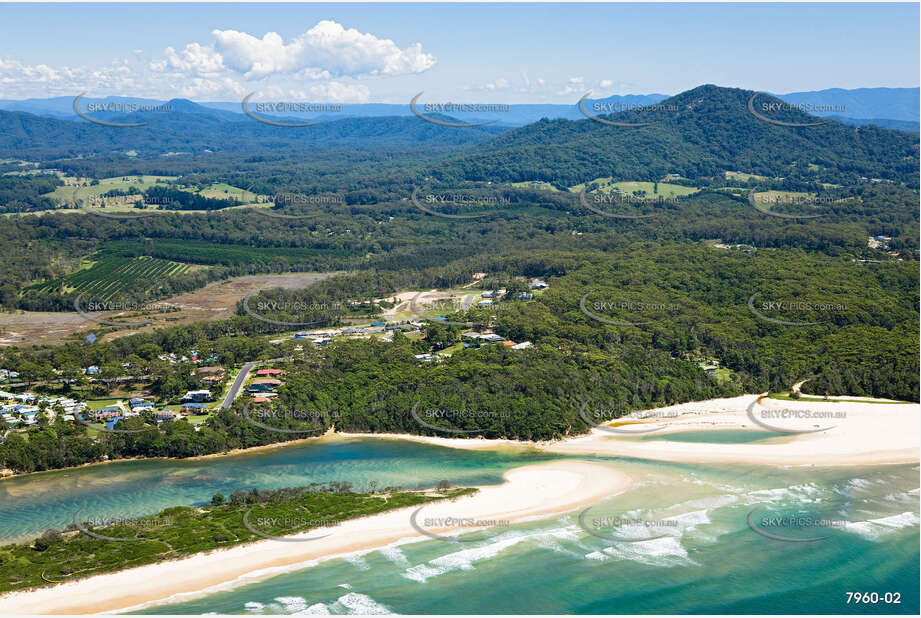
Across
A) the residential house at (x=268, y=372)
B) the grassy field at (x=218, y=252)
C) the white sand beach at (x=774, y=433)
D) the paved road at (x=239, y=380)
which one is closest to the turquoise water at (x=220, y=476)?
the white sand beach at (x=774, y=433)

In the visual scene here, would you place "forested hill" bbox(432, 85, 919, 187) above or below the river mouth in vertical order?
above

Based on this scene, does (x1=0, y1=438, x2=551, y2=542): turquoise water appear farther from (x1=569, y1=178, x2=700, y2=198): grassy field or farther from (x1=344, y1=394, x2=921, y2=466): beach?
(x1=569, y1=178, x2=700, y2=198): grassy field

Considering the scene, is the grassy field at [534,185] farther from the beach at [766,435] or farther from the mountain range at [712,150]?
the beach at [766,435]

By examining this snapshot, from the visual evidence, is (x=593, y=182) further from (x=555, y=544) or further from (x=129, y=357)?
(x=555, y=544)

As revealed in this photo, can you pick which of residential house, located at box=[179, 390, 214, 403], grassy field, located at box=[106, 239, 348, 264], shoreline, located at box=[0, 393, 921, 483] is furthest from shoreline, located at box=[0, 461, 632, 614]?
grassy field, located at box=[106, 239, 348, 264]

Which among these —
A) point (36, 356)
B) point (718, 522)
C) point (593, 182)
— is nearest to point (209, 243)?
point (36, 356)

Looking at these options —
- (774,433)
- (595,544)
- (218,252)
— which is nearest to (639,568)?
(595,544)

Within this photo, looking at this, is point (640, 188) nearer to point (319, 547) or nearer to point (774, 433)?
point (774, 433)
